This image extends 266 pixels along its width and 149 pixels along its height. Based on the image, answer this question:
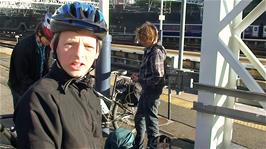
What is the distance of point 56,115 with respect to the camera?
5.53 feet

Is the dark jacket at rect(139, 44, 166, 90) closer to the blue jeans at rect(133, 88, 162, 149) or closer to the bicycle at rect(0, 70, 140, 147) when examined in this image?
the blue jeans at rect(133, 88, 162, 149)

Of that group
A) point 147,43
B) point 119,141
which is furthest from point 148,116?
point 147,43

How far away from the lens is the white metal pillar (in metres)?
3.76

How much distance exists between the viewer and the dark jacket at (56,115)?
161 centimetres

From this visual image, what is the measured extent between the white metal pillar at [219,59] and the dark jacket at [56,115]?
2137 millimetres

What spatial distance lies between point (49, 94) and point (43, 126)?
14 centimetres

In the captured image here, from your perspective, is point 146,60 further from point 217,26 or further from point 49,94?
point 49,94

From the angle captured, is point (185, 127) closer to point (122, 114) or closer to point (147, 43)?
point (122, 114)

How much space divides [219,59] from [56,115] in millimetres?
2590

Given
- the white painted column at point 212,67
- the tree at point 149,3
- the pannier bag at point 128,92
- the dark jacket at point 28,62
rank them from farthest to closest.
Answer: the tree at point 149,3 < the pannier bag at point 128,92 < the dark jacket at point 28,62 < the white painted column at point 212,67

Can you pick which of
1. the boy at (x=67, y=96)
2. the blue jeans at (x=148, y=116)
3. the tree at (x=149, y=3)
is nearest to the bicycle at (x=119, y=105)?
the blue jeans at (x=148, y=116)

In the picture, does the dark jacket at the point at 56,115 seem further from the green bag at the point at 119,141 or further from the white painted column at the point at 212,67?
the green bag at the point at 119,141

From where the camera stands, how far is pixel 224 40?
13.2ft

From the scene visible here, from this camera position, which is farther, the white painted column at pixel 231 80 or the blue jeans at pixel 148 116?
the blue jeans at pixel 148 116
